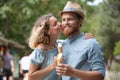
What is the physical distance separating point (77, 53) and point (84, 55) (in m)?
0.08

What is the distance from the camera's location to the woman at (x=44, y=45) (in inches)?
185

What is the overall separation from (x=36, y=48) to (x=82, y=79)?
0.62 meters

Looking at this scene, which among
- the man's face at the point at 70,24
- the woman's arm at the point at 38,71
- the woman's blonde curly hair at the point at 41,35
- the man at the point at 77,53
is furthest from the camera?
the woman's blonde curly hair at the point at 41,35

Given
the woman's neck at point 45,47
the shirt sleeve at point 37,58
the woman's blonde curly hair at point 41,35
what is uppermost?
the woman's blonde curly hair at point 41,35

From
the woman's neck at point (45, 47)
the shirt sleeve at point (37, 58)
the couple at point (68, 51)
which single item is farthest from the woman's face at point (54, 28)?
the shirt sleeve at point (37, 58)

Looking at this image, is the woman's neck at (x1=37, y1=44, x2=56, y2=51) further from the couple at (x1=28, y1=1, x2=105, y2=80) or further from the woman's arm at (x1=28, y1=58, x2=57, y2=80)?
the woman's arm at (x1=28, y1=58, x2=57, y2=80)

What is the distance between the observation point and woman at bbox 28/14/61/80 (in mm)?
4688

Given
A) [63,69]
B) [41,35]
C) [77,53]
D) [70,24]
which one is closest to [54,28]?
[41,35]

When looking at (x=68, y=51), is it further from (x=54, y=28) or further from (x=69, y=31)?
(x=54, y=28)

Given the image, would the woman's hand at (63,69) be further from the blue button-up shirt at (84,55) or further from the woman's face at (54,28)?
the woman's face at (54,28)

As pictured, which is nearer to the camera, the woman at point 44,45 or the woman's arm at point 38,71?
the woman's arm at point 38,71

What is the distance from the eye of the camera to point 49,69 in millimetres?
4555

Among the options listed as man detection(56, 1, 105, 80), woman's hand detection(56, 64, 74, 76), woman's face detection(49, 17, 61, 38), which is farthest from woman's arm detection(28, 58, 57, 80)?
woman's face detection(49, 17, 61, 38)

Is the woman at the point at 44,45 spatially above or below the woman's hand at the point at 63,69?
above
